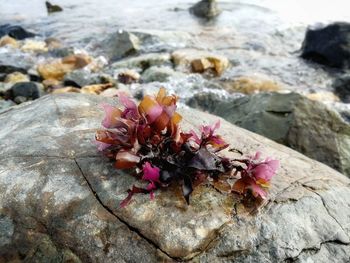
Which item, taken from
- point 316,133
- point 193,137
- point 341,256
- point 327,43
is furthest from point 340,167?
point 327,43

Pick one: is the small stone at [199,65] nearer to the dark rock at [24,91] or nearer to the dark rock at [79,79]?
the dark rock at [79,79]

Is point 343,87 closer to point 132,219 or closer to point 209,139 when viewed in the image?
point 209,139

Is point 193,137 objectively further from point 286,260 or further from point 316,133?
point 316,133

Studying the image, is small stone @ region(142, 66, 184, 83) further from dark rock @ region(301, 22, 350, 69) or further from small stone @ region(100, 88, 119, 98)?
dark rock @ region(301, 22, 350, 69)

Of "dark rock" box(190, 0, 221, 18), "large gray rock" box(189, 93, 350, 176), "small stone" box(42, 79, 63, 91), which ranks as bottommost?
"dark rock" box(190, 0, 221, 18)

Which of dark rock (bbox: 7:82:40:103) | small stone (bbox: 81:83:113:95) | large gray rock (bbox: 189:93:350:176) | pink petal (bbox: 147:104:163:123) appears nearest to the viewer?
pink petal (bbox: 147:104:163:123)

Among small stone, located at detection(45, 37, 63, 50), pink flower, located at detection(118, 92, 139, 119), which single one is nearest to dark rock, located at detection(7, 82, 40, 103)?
small stone, located at detection(45, 37, 63, 50)

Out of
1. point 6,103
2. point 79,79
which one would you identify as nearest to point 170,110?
point 6,103
